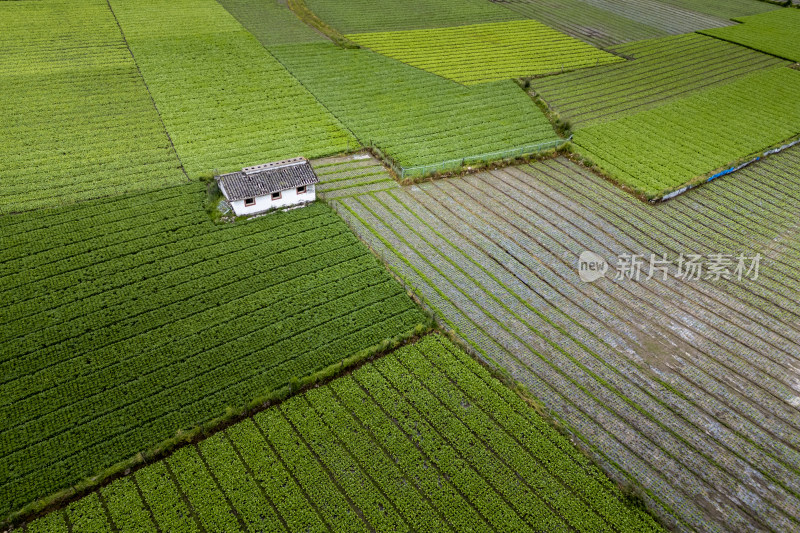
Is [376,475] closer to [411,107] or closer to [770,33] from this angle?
[411,107]

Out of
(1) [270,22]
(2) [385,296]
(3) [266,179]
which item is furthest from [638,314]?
(1) [270,22]

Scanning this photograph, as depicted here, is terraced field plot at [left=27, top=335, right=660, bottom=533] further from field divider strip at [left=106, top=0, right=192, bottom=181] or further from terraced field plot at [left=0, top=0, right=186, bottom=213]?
field divider strip at [left=106, top=0, right=192, bottom=181]

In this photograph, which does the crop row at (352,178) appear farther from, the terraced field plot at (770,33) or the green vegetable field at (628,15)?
the terraced field plot at (770,33)

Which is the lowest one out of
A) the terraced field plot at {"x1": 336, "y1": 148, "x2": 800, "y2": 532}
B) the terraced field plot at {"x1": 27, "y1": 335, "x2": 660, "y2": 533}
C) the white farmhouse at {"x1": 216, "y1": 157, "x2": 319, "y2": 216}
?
the terraced field plot at {"x1": 27, "y1": 335, "x2": 660, "y2": 533}

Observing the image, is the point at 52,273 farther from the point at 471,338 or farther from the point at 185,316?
the point at 471,338

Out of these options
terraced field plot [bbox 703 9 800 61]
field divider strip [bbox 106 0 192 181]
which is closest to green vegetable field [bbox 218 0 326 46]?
field divider strip [bbox 106 0 192 181]
